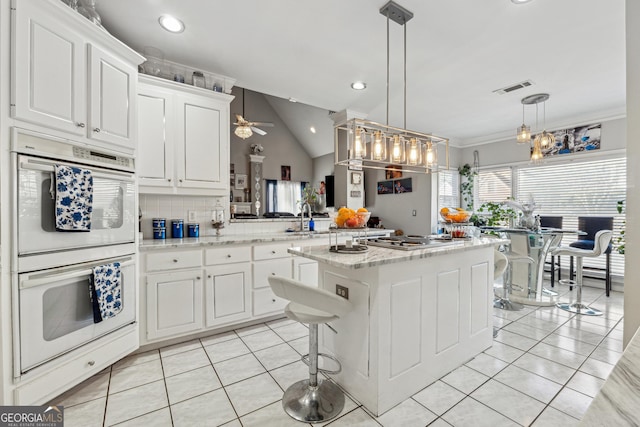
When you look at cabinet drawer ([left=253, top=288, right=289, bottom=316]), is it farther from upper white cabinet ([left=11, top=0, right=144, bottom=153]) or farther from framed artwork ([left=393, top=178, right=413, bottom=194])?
framed artwork ([left=393, top=178, right=413, bottom=194])

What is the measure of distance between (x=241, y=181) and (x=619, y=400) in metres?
7.69

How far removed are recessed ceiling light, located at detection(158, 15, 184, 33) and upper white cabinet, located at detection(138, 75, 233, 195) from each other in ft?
1.61

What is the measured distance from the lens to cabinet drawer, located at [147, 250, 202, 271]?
7.97 feet

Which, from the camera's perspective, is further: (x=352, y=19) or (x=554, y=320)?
(x=554, y=320)

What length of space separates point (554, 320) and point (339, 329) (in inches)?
108

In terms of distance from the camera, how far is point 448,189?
18.9 feet

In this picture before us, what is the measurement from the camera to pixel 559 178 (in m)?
4.82

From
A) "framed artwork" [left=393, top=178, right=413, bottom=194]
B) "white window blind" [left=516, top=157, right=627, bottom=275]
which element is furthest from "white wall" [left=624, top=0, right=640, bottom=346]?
"framed artwork" [left=393, top=178, right=413, bottom=194]

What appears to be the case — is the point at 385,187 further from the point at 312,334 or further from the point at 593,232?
the point at 312,334

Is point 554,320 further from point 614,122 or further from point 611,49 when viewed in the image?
point 614,122

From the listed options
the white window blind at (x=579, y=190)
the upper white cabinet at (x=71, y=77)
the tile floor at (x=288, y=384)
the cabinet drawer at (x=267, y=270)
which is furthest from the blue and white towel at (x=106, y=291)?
the white window blind at (x=579, y=190)

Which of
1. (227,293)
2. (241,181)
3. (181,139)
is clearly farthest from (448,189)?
(241,181)

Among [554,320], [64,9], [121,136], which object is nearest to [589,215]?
[554,320]

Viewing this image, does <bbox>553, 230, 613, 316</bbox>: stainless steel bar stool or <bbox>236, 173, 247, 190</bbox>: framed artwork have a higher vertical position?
<bbox>236, 173, 247, 190</bbox>: framed artwork
